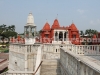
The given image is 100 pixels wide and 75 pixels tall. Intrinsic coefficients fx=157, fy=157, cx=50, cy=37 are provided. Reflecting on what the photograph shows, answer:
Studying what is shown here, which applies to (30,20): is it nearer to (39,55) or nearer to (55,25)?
(39,55)

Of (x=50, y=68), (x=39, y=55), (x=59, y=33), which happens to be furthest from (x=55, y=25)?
(x=50, y=68)

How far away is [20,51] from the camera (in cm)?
1476

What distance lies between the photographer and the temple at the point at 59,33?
2813 centimetres

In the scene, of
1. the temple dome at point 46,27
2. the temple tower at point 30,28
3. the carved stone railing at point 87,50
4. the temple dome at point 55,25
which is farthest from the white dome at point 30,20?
the temple dome at point 46,27

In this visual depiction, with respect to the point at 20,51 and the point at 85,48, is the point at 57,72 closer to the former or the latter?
the point at 85,48

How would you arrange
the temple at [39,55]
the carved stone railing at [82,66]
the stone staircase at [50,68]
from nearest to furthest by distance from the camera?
1. the carved stone railing at [82,66]
2. the temple at [39,55]
3. the stone staircase at [50,68]

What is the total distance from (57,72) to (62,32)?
19.0 meters

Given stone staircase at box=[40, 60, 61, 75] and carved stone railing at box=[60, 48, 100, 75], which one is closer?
carved stone railing at box=[60, 48, 100, 75]

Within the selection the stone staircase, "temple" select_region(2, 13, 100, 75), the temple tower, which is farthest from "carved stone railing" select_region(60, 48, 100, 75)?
the temple tower

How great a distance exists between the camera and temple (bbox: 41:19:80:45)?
2813 cm

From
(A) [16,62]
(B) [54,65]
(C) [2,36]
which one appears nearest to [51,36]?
→ (A) [16,62]

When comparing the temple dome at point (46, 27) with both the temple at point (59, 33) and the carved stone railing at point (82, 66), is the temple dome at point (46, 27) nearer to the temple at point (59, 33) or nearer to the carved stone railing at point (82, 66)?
the temple at point (59, 33)

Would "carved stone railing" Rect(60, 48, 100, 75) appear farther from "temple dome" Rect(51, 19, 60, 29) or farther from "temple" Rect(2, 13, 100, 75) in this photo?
"temple dome" Rect(51, 19, 60, 29)

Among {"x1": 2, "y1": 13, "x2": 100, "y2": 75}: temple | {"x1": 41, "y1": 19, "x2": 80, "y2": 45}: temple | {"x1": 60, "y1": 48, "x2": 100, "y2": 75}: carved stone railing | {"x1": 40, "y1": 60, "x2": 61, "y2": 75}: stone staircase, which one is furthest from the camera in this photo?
{"x1": 41, "y1": 19, "x2": 80, "y2": 45}: temple
